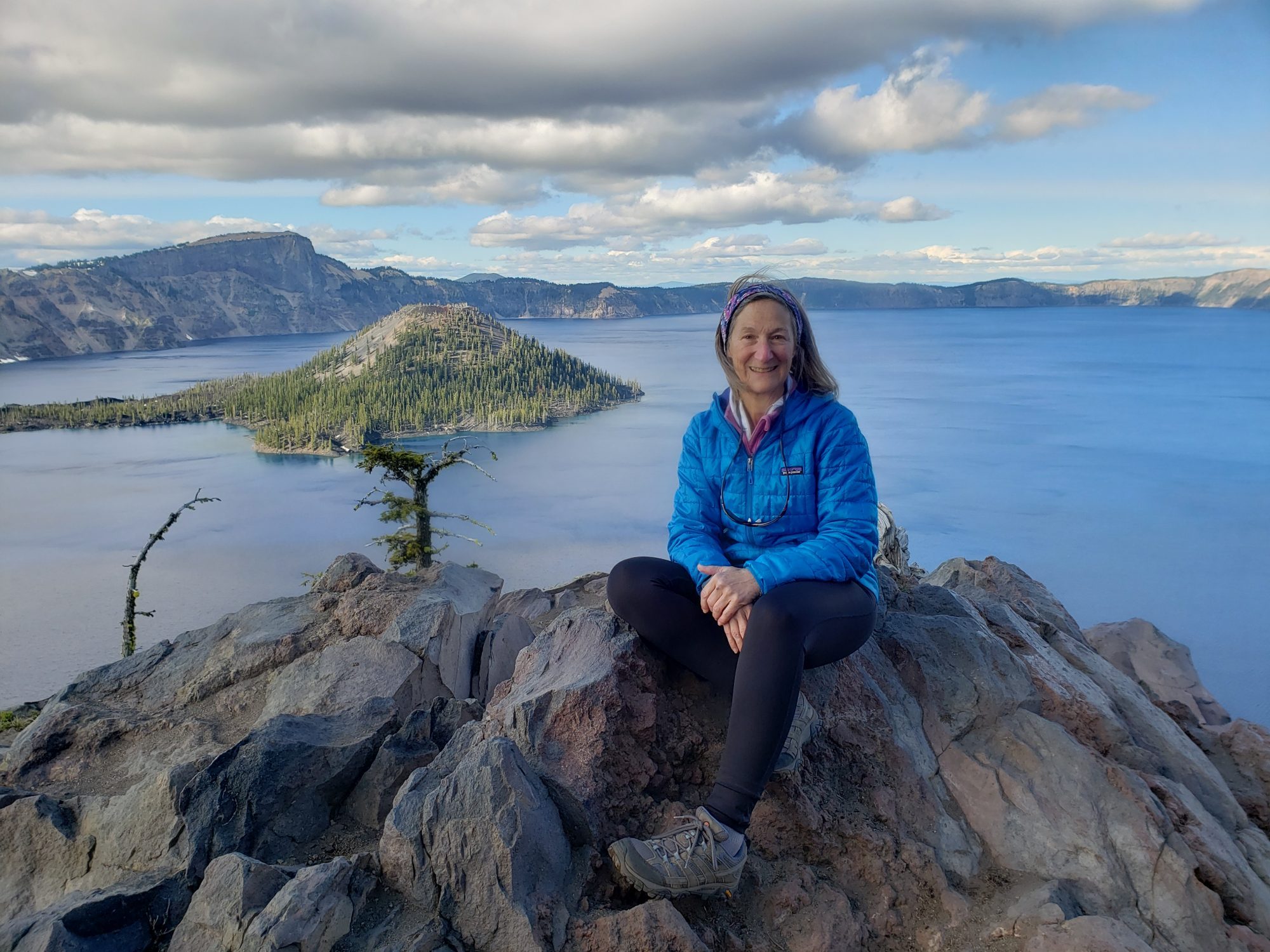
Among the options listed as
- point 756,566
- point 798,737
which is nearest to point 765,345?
point 756,566

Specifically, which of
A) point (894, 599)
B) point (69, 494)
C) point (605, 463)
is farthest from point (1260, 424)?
point (69, 494)

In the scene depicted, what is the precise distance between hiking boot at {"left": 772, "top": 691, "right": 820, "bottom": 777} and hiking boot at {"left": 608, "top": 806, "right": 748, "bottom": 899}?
586mm

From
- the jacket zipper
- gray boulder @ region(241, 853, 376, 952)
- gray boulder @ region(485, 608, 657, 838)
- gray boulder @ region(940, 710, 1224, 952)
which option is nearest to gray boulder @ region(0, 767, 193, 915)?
gray boulder @ region(241, 853, 376, 952)

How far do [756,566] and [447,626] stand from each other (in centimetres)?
379

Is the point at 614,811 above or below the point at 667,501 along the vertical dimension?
above

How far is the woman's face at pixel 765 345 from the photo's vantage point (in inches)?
175

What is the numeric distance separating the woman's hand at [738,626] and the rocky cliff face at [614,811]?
2.50ft

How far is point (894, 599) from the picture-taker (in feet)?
19.7

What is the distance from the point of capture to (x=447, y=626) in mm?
6930

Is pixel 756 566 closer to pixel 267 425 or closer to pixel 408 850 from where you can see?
pixel 408 850

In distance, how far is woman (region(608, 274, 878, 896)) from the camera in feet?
11.9

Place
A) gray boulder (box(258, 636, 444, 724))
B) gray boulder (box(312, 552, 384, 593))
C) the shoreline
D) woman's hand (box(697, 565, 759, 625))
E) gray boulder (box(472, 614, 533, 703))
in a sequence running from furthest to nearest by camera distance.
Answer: the shoreline → gray boulder (box(312, 552, 384, 593)) → gray boulder (box(472, 614, 533, 703)) → gray boulder (box(258, 636, 444, 724)) → woman's hand (box(697, 565, 759, 625))

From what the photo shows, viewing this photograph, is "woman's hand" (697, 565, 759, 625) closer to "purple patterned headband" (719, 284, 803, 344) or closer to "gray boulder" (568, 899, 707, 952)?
"gray boulder" (568, 899, 707, 952)

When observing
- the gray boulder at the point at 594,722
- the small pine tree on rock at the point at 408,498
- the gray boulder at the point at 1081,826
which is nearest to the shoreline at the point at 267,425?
the small pine tree on rock at the point at 408,498
